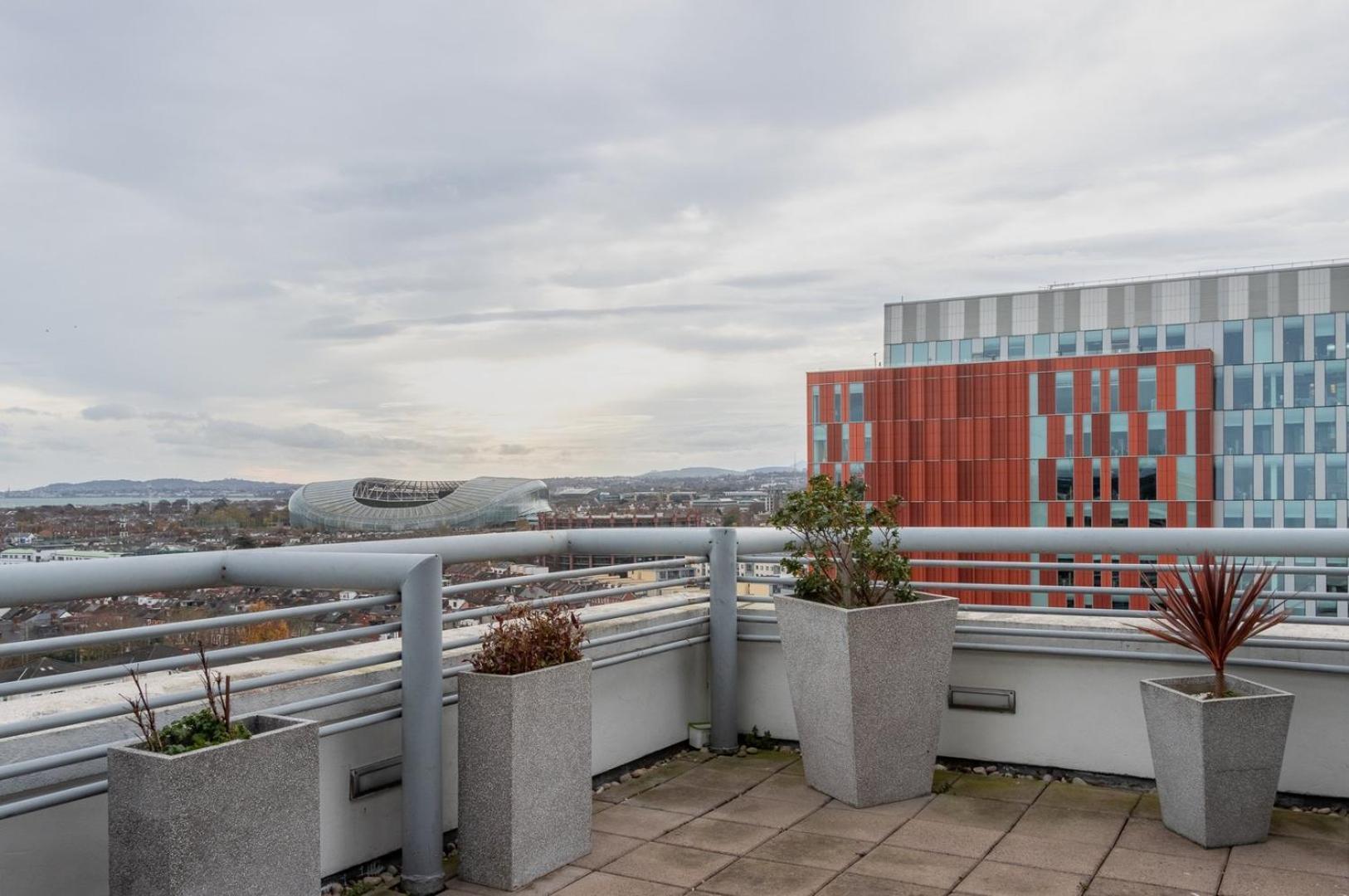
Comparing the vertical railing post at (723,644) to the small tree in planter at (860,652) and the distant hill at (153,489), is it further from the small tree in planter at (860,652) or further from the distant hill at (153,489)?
the distant hill at (153,489)

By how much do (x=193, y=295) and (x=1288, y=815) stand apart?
1453cm

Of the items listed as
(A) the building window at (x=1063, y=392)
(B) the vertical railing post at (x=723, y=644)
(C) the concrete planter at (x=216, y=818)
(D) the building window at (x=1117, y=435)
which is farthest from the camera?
(A) the building window at (x=1063, y=392)

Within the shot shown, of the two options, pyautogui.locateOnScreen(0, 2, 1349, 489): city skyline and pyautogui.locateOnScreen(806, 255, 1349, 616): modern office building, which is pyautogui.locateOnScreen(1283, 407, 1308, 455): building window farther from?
pyautogui.locateOnScreen(0, 2, 1349, 489): city skyline

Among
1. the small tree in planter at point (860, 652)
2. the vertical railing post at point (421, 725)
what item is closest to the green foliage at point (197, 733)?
the vertical railing post at point (421, 725)

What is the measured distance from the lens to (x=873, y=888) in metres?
3.91

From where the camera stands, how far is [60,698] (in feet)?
11.2

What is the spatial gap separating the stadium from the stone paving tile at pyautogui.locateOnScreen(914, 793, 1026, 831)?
254cm

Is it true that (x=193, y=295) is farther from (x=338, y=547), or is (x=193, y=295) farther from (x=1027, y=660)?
(x=1027, y=660)

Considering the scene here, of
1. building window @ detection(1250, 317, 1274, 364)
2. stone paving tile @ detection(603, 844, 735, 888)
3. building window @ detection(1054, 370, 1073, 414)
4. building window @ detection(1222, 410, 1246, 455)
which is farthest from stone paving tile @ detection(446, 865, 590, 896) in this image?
building window @ detection(1250, 317, 1274, 364)

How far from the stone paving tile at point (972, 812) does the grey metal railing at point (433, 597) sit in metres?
0.78

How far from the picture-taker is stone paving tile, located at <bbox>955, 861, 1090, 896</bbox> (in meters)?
3.84

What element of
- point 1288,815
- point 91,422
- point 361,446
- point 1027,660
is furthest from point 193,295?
point 1288,815

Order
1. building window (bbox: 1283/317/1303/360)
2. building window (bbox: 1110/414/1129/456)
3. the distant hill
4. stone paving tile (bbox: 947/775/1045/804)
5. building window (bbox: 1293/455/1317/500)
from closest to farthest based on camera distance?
stone paving tile (bbox: 947/775/1045/804), the distant hill, building window (bbox: 1110/414/1129/456), building window (bbox: 1293/455/1317/500), building window (bbox: 1283/317/1303/360)

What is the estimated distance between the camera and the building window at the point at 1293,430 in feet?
206
